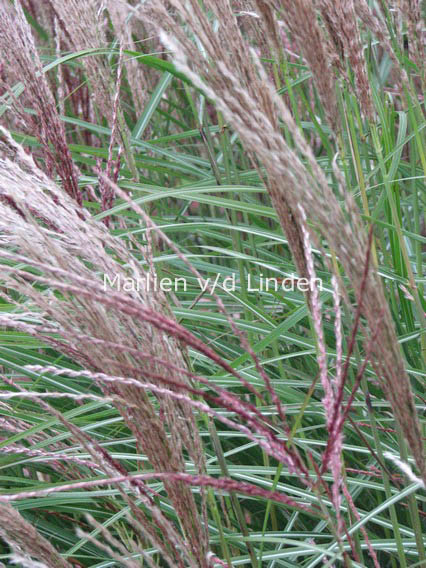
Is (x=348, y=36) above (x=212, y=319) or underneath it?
above

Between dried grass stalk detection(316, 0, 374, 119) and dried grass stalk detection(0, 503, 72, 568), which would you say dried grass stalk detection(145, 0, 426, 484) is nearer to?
dried grass stalk detection(316, 0, 374, 119)

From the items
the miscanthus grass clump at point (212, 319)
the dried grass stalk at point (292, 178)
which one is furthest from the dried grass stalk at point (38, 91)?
the dried grass stalk at point (292, 178)

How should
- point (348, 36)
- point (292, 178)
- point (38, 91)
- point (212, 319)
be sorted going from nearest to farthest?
point (292, 178) → point (348, 36) → point (38, 91) → point (212, 319)

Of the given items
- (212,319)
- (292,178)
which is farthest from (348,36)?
(212,319)

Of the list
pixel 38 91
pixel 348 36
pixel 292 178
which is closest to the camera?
pixel 292 178

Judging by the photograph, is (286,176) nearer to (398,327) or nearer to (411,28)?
(411,28)

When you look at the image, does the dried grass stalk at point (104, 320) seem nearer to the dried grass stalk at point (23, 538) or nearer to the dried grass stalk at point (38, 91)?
the dried grass stalk at point (23, 538)

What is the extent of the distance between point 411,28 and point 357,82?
0.22 m

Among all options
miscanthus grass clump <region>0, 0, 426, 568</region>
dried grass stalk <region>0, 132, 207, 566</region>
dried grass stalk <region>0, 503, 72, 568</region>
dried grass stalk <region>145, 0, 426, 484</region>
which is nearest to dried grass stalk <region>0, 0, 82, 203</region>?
miscanthus grass clump <region>0, 0, 426, 568</region>

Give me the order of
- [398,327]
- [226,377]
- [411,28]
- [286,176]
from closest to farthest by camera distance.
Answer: [286,176]
[411,28]
[226,377]
[398,327]

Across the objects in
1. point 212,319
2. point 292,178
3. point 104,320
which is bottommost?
point 212,319

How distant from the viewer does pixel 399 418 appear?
710mm

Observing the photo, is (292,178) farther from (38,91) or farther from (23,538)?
(38,91)

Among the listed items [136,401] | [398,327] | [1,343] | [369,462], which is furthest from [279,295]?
[136,401]
